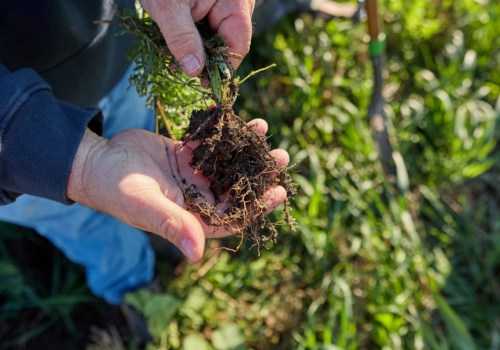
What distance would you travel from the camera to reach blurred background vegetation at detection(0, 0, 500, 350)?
7.66ft

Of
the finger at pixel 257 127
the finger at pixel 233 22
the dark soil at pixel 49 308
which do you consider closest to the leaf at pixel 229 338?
the dark soil at pixel 49 308

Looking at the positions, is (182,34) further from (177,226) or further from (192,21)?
(177,226)

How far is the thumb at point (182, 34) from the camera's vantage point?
1.21m

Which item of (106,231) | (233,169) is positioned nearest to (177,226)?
(233,169)

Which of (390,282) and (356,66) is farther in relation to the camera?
(356,66)

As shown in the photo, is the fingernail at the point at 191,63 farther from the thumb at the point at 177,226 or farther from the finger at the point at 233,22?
the thumb at the point at 177,226

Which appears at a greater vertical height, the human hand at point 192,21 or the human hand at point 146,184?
the human hand at point 192,21

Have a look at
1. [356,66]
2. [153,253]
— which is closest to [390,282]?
[153,253]

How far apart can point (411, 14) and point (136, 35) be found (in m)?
2.32

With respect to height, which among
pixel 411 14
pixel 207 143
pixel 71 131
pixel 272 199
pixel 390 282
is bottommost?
pixel 390 282

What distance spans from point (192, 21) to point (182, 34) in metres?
0.05

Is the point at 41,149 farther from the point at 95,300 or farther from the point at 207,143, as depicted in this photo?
the point at 95,300

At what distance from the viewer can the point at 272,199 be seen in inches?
52.7

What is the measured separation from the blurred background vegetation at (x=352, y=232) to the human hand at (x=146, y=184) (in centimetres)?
106
